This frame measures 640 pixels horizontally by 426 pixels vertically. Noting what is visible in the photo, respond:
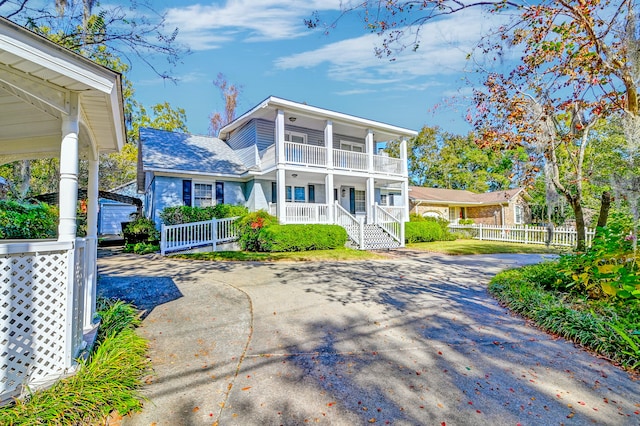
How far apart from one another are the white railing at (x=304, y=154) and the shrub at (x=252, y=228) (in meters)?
3.01

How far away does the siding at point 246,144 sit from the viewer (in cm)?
1641

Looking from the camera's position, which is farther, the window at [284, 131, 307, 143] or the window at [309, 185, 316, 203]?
the window at [309, 185, 316, 203]

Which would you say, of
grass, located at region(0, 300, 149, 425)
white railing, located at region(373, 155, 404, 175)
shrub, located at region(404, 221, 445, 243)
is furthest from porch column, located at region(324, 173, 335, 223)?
grass, located at region(0, 300, 149, 425)

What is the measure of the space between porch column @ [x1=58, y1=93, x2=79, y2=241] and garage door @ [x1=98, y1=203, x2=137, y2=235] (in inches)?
870

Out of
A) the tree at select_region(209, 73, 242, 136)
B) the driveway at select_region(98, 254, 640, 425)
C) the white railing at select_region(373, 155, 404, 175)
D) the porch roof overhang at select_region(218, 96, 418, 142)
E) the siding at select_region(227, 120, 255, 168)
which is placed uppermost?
the tree at select_region(209, 73, 242, 136)

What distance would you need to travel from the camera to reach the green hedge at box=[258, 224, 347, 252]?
12.2 metres

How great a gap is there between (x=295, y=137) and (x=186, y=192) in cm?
655

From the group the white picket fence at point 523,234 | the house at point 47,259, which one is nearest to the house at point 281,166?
the white picket fence at point 523,234

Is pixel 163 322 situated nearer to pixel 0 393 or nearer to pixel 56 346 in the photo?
pixel 56 346

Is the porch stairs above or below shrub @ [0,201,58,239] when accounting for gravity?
below

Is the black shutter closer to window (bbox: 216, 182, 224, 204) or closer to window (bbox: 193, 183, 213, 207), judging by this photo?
window (bbox: 193, 183, 213, 207)

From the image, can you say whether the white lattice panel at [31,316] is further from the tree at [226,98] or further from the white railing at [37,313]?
the tree at [226,98]

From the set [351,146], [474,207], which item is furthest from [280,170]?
[474,207]

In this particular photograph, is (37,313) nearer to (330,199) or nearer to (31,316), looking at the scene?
(31,316)
